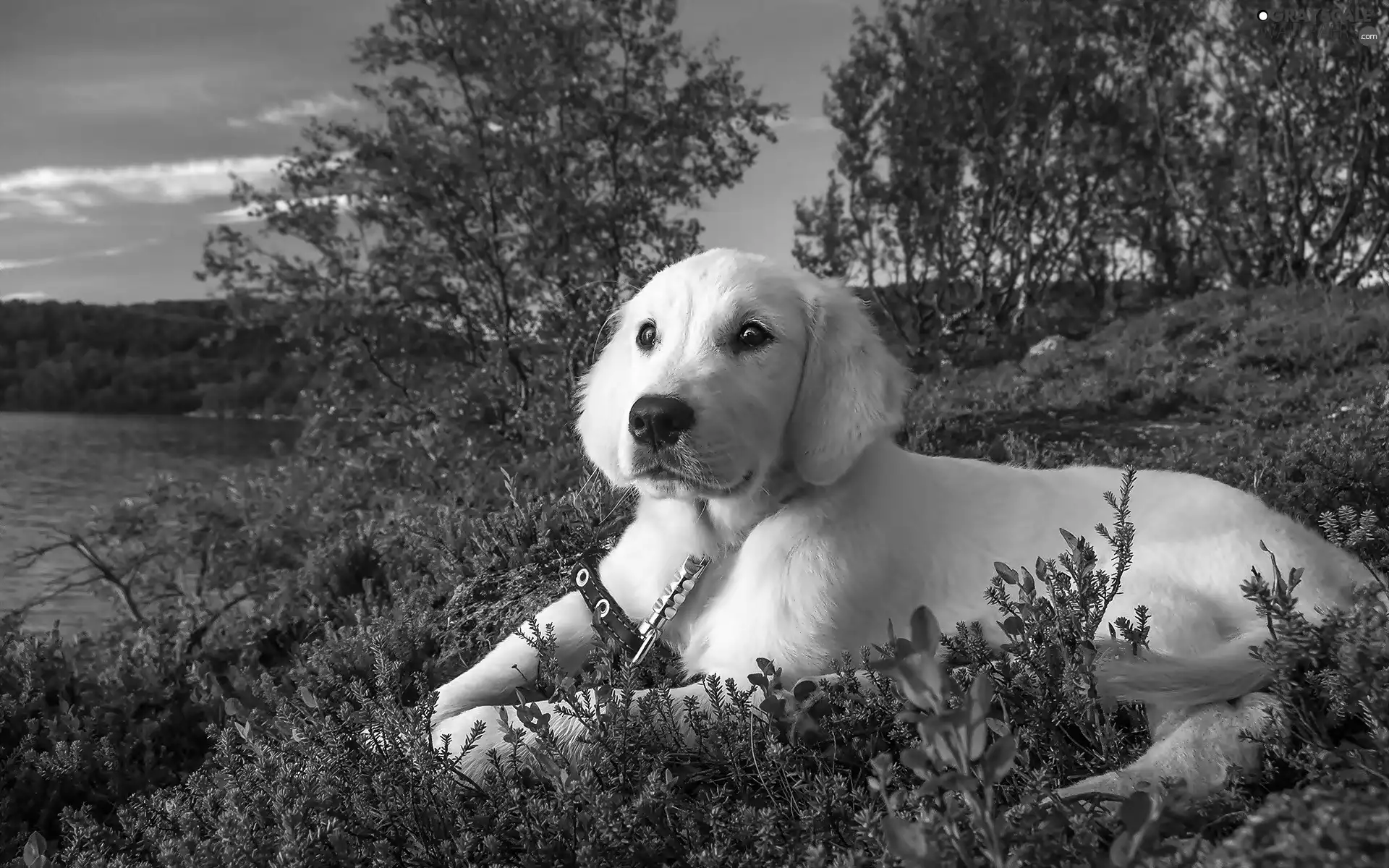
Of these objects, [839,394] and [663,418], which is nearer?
[663,418]

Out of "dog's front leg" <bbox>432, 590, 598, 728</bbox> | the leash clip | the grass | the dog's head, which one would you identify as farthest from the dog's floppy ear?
"dog's front leg" <bbox>432, 590, 598, 728</bbox>

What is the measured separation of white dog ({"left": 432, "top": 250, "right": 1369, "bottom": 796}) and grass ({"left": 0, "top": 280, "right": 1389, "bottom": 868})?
20 centimetres

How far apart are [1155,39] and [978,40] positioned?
139 inches

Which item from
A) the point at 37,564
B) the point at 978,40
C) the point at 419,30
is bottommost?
the point at 37,564

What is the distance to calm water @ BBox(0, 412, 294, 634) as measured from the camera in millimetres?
7676

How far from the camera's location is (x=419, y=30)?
9.50 m

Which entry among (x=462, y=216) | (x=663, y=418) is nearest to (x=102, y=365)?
(x=462, y=216)

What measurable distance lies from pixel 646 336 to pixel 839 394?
802 mm

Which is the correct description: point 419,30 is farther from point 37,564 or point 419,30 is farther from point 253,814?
point 253,814

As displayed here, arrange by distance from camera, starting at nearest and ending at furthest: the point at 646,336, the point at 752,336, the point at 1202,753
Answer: the point at 1202,753 → the point at 752,336 → the point at 646,336

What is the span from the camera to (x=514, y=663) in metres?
3.21

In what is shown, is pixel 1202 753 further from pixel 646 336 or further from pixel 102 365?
pixel 102 365

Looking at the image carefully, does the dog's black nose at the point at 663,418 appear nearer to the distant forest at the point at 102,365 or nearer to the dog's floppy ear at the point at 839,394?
the dog's floppy ear at the point at 839,394

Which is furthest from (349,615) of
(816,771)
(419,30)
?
(419,30)
